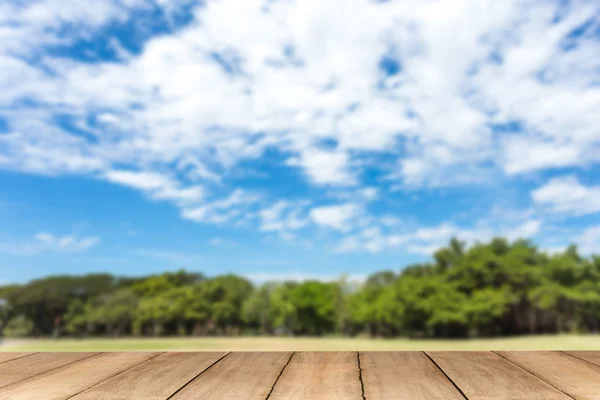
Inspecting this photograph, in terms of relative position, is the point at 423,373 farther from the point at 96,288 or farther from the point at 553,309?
the point at 96,288

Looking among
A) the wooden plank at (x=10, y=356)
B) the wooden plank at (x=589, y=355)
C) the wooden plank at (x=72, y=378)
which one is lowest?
the wooden plank at (x=72, y=378)

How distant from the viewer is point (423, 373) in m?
1.86

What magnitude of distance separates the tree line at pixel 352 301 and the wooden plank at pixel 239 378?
27.6 m

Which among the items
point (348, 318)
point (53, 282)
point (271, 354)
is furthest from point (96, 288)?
point (271, 354)

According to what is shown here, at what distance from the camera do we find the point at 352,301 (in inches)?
1388

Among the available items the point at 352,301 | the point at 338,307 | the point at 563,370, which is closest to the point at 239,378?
the point at 563,370

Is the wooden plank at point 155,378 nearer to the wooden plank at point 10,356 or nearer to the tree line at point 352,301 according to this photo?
the wooden plank at point 10,356

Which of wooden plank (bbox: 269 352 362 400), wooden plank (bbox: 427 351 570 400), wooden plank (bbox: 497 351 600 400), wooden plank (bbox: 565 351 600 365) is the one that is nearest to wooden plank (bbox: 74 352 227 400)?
wooden plank (bbox: 269 352 362 400)

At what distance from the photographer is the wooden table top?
1.60 metres

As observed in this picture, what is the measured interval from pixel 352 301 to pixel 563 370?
112 ft

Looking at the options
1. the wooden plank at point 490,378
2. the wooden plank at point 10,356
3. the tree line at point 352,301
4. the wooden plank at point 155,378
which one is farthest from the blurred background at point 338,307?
the wooden plank at point 155,378

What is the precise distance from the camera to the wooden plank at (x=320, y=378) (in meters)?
1.57

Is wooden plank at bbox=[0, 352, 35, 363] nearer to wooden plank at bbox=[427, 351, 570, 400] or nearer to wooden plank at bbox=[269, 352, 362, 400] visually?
wooden plank at bbox=[269, 352, 362, 400]

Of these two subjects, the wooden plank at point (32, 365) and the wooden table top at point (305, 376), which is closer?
the wooden table top at point (305, 376)
